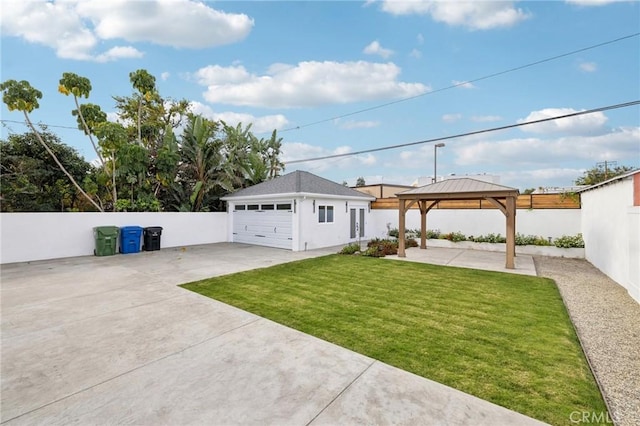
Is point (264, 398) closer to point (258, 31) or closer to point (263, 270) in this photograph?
point (263, 270)

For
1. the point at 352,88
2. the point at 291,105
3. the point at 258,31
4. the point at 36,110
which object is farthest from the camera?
the point at 291,105

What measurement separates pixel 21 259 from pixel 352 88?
1565cm

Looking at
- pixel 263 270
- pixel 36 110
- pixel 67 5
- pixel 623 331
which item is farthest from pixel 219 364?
pixel 36 110

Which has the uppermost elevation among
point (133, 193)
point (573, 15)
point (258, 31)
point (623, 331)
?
point (258, 31)

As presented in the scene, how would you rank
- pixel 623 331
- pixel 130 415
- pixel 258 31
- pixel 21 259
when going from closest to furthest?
pixel 130 415
pixel 623 331
pixel 21 259
pixel 258 31

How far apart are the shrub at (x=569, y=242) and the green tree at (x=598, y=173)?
8975 mm

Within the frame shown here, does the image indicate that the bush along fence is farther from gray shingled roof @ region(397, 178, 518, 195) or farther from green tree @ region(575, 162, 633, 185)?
green tree @ region(575, 162, 633, 185)

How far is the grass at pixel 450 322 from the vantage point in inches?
114

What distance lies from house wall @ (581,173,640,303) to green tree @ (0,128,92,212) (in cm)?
2069

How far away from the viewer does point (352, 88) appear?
1619 centimetres

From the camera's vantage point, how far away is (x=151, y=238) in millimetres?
12203

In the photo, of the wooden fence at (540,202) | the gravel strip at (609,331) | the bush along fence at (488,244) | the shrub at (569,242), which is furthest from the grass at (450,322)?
the wooden fence at (540,202)

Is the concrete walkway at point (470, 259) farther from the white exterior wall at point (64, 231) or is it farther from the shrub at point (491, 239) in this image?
the white exterior wall at point (64, 231)

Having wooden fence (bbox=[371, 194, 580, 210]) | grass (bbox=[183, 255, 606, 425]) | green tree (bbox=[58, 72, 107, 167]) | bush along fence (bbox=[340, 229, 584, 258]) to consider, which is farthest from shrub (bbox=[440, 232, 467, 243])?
green tree (bbox=[58, 72, 107, 167])
